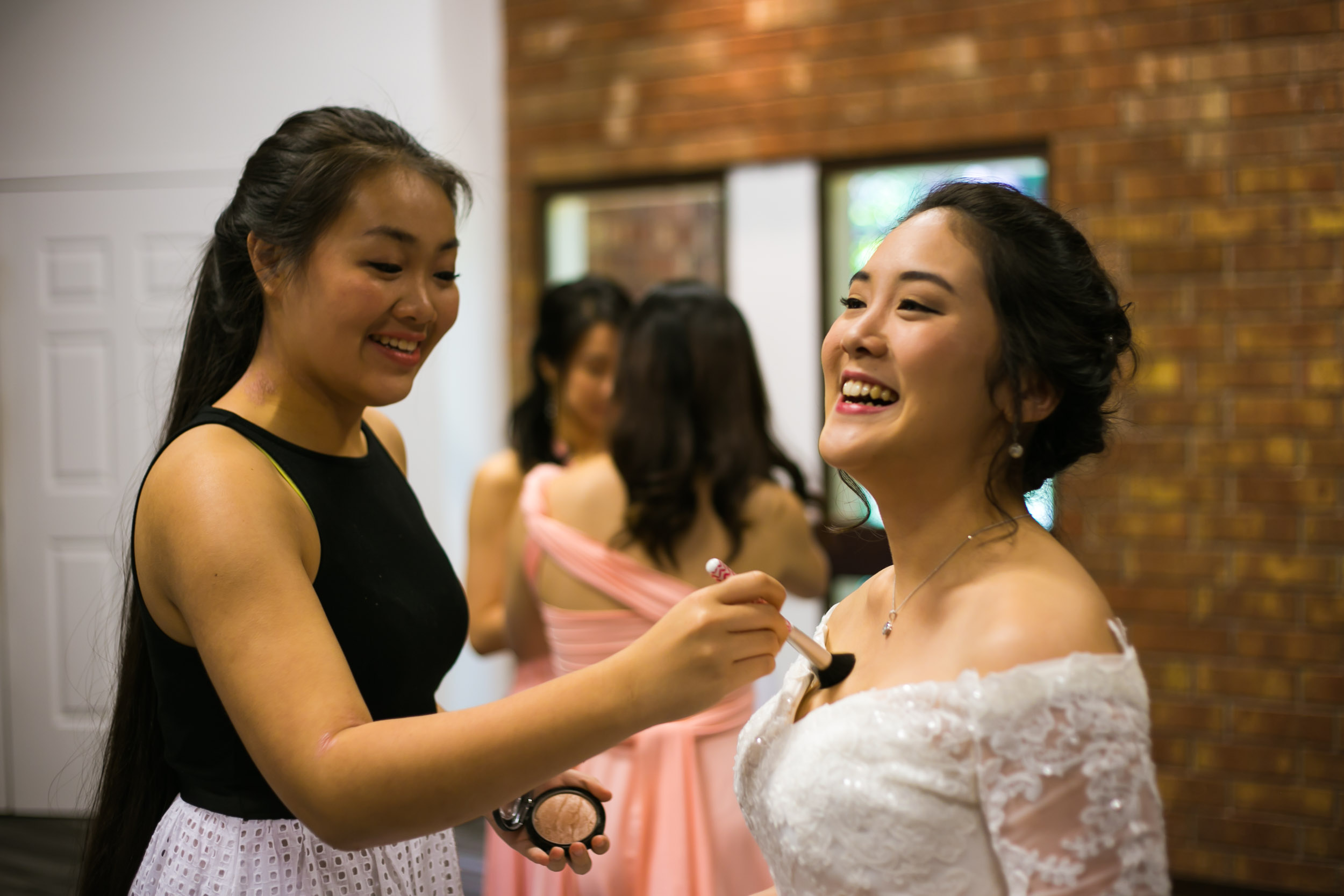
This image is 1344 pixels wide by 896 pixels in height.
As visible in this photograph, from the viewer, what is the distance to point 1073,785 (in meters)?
1.02

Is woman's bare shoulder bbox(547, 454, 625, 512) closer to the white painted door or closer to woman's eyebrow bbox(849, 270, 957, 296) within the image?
the white painted door

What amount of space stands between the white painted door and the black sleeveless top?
1.43 feet

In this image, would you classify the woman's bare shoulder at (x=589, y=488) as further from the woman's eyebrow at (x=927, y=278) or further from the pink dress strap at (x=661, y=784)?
the woman's eyebrow at (x=927, y=278)

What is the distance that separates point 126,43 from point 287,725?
1.42 metres

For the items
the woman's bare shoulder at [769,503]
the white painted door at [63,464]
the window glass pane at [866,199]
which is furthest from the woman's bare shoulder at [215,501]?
the window glass pane at [866,199]

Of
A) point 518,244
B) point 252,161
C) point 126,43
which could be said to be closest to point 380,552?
point 252,161

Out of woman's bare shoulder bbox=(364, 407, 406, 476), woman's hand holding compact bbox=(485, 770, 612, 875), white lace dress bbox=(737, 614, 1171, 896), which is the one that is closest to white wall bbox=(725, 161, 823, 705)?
woman's bare shoulder bbox=(364, 407, 406, 476)

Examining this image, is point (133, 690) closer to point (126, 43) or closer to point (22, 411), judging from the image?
point (22, 411)

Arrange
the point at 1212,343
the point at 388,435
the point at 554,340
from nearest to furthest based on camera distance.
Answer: the point at 388,435 → the point at 554,340 → the point at 1212,343

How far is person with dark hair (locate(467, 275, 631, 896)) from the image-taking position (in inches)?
106

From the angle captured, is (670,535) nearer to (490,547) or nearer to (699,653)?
(490,547)

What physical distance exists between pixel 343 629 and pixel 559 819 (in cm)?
40

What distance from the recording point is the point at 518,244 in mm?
4496

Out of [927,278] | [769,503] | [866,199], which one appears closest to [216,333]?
[927,278]
